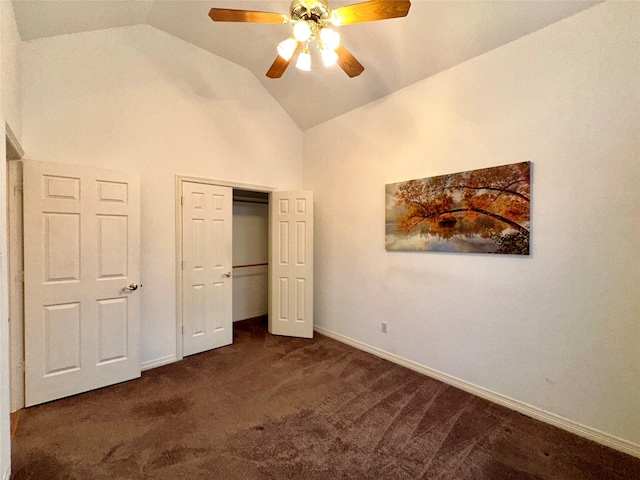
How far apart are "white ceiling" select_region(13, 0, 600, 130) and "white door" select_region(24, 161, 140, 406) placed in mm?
1270

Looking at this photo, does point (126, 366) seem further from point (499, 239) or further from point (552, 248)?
point (552, 248)

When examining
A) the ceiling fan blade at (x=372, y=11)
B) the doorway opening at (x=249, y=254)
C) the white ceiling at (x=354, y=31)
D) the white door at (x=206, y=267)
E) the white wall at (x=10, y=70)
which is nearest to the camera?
the ceiling fan blade at (x=372, y=11)

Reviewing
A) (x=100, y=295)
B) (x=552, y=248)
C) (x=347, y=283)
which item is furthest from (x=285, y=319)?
(x=552, y=248)

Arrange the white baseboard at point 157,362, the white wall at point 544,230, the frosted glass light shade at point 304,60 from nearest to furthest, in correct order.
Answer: the white wall at point 544,230 → the frosted glass light shade at point 304,60 → the white baseboard at point 157,362

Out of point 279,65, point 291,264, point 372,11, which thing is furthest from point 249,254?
point 372,11

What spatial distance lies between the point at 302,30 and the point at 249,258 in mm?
3572

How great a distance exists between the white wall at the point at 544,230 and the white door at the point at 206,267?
1.94 metres

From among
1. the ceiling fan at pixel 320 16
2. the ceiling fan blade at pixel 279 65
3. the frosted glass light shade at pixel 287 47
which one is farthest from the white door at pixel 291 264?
the ceiling fan at pixel 320 16

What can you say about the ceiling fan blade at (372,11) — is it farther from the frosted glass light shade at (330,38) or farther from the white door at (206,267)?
the white door at (206,267)

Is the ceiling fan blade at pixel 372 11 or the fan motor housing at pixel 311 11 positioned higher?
the fan motor housing at pixel 311 11

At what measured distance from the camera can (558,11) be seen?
1.96m

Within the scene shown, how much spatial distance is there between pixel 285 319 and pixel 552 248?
3010 mm

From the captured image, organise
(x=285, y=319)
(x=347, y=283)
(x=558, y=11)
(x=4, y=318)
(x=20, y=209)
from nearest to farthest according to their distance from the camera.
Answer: (x=4, y=318), (x=558, y=11), (x=20, y=209), (x=347, y=283), (x=285, y=319)

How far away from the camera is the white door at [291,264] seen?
3.69m
